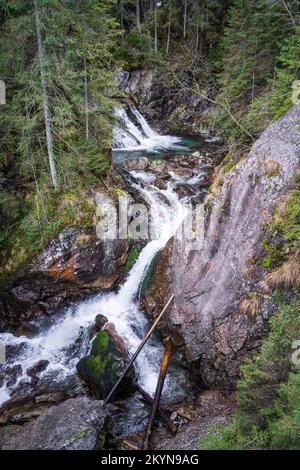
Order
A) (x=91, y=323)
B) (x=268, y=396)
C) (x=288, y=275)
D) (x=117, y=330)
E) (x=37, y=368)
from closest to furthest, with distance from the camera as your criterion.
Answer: (x=268, y=396), (x=288, y=275), (x=37, y=368), (x=117, y=330), (x=91, y=323)

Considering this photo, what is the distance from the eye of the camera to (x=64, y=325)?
40.6 feet

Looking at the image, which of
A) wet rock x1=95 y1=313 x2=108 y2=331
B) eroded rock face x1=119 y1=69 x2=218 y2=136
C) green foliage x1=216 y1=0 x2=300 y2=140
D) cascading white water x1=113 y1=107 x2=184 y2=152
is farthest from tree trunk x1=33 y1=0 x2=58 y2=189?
eroded rock face x1=119 y1=69 x2=218 y2=136

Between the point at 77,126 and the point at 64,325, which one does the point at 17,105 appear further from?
the point at 64,325

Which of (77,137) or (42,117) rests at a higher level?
(42,117)

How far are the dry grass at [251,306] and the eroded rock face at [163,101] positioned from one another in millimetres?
24495

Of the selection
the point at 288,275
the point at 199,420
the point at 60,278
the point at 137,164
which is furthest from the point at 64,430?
the point at 137,164

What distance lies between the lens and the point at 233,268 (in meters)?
9.59

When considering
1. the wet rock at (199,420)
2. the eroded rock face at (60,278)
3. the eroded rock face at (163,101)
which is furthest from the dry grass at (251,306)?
the eroded rock face at (163,101)

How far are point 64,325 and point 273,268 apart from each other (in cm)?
862

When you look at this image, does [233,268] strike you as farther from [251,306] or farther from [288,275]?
[288,275]

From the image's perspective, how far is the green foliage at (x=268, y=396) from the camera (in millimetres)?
5582

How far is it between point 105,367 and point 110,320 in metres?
2.49

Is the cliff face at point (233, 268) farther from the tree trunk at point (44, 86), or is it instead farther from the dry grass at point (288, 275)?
the tree trunk at point (44, 86)

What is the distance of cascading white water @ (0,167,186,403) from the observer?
10.7 meters
